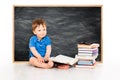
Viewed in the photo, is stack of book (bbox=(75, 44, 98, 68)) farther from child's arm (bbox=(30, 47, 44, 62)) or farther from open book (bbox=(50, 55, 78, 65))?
child's arm (bbox=(30, 47, 44, 62))

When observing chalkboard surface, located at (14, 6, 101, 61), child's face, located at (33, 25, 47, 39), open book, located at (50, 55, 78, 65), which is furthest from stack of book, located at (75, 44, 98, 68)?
child's face, located at (33, 25, 47, 39)

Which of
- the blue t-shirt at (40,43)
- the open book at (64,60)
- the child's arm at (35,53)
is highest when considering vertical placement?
the blue t-shirt at (40,43)

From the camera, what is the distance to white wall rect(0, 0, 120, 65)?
231 centimetres

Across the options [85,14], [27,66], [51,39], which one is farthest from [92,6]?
[27,66]

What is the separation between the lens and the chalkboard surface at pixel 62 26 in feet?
7.62

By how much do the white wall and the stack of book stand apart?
0.67 feet

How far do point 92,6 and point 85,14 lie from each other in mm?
89
